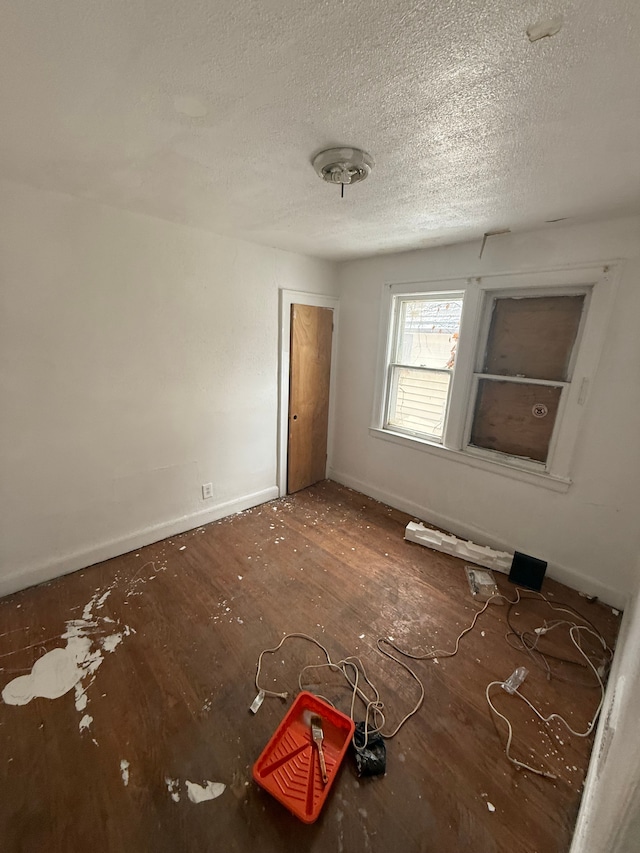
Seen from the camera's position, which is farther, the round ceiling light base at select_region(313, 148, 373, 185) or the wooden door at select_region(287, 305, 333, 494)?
the wooden door at select_region(287, 305, 333, 494)

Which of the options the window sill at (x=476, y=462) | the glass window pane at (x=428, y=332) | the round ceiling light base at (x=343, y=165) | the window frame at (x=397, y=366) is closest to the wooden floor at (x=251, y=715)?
the window sill at (x=476, y=462)

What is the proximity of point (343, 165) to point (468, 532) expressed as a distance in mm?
2625

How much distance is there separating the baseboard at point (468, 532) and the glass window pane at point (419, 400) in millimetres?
689

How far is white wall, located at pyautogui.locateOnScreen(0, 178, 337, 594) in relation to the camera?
73.0 inches

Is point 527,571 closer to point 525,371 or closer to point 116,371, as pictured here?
point 525,371

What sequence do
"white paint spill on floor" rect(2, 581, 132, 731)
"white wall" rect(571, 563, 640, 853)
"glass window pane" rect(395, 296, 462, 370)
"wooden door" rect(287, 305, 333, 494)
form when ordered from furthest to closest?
"wooden door" rect(287, 305, 333, 494)
"glass window pane" rect(395, 296, 462, 370)
"white paint spill on floor" rect(2, 581, 132, 731)
"white wall" rect(571, 563, 640, 853)

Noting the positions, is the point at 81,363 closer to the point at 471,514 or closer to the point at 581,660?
the point at 471,514

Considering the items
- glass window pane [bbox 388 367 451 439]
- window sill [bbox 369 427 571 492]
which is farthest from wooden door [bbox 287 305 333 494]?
glass window pane [bbox 388 367 451 439]

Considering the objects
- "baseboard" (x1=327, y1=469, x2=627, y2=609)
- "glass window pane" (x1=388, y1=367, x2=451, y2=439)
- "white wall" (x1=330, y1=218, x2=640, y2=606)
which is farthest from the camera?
"glass window pane" (x1=388, y1=367, x2=451, y2=439)

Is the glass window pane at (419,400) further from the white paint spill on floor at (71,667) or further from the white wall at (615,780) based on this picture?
the white paint spill on floor at (71,667)

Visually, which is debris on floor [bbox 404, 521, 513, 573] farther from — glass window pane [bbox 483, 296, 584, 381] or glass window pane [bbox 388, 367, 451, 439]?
glass window pane [bbox 483, 296, 584, 381]

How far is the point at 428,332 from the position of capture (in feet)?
9.62

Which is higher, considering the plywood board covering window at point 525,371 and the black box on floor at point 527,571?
the plywood board covering window at point 525,371

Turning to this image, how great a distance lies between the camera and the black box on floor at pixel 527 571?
2.26 metres
